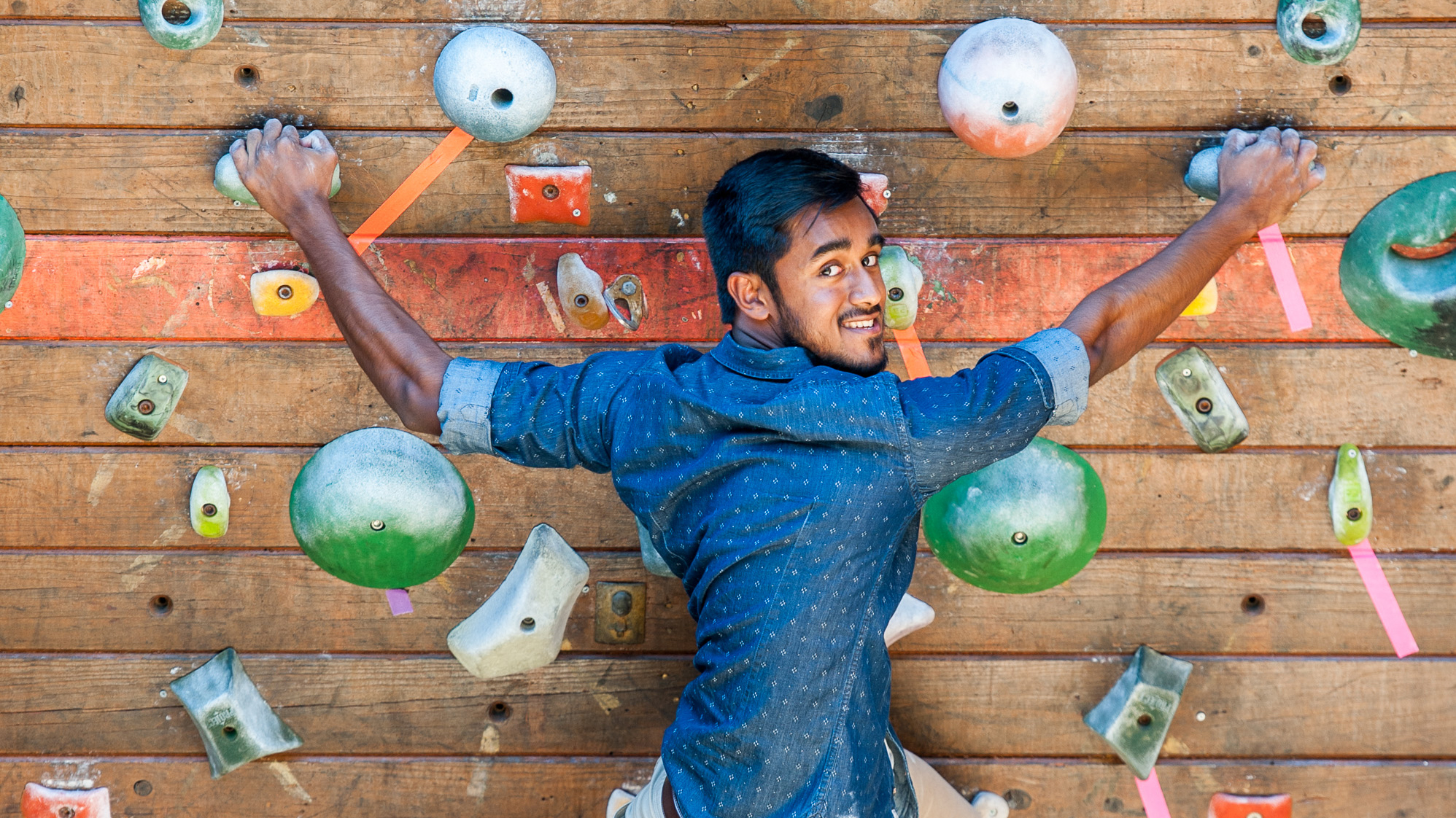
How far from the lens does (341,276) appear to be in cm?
167

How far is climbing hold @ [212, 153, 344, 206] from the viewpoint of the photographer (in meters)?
1.90

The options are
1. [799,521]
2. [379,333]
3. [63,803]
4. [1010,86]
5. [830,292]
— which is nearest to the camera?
[799,521]

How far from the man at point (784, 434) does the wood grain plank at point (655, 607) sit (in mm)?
484

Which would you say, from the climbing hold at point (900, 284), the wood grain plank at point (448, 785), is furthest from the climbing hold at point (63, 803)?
the climbing hold at point (900, 284)

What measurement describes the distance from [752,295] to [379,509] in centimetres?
79

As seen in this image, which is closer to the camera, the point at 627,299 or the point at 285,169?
the point at 285,169

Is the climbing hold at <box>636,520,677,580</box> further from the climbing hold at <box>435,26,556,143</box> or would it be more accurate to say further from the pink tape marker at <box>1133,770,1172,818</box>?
the pink tape marker at <box>1133,770,1172,818</box>

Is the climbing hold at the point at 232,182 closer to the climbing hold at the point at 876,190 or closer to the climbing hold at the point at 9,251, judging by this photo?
the climbing hold at the point at 9,251

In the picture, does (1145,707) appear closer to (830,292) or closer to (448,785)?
(830,292)

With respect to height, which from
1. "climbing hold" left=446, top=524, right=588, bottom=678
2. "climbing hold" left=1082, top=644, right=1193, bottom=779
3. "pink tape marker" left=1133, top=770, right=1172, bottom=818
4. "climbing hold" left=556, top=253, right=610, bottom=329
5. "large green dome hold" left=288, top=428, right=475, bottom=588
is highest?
"climbing hold" left=556, top=253, right=610, bottom=329

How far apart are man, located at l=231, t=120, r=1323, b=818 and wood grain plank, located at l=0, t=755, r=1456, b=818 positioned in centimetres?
50

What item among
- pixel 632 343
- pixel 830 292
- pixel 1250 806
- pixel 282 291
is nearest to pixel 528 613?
pixel 632 343

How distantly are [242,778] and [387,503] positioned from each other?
0.69 metres

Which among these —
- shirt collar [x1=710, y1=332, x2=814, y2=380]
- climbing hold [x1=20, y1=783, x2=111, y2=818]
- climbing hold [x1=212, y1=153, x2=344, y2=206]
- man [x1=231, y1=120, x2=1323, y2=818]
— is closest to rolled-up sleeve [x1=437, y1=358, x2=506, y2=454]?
man [x1=231, y1=120, x2=1323, y2=818]
